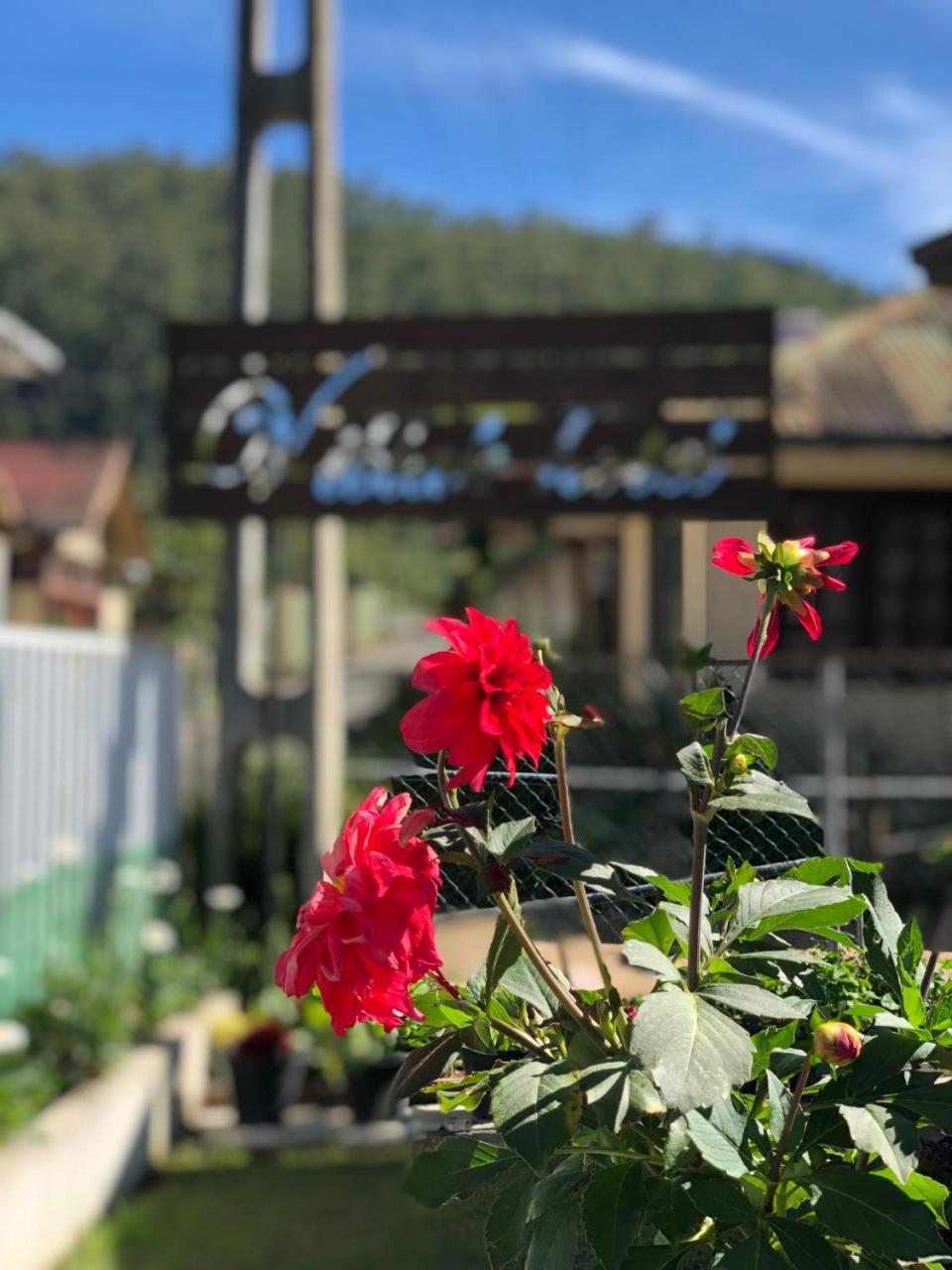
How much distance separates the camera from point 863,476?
12.0 metres

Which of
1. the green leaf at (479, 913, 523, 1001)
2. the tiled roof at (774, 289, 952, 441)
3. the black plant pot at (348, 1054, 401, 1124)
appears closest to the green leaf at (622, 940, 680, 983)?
the green leaf at (479, 913, 523, 1001)

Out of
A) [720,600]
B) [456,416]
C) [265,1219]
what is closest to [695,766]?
[720,600]

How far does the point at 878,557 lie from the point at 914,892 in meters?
4.25

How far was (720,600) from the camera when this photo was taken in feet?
3.99

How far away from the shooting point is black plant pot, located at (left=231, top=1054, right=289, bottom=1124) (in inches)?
234

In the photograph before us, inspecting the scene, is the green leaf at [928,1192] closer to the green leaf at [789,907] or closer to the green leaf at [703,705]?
the green leaf at [789,907]

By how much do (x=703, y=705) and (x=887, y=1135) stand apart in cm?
30

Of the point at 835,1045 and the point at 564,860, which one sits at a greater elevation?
the point at 564,860

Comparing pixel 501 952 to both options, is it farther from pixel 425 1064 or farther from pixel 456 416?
pixel 456 416

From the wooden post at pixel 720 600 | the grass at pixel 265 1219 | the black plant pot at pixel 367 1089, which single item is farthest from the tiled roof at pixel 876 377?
the wooden post at pixel 720 600

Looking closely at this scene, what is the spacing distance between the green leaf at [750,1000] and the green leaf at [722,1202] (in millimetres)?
111

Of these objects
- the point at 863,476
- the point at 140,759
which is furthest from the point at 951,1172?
the point at 863,476

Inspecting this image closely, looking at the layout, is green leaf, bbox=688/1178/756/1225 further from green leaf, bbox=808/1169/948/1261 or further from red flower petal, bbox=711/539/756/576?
red flower petal, bbox=711/539/756/576

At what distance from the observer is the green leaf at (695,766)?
999mm
